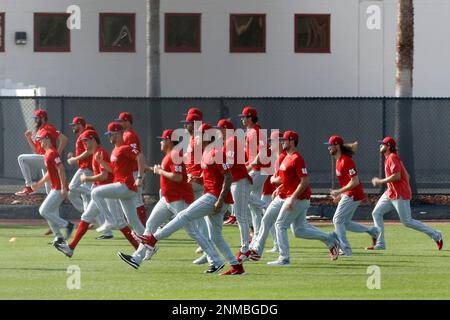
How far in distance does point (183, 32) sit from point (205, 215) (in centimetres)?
2114

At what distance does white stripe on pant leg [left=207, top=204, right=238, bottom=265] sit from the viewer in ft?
58.9

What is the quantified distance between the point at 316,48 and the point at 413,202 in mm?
9164

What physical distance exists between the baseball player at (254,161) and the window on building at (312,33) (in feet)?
54.3

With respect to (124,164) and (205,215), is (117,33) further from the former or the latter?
(205,215)

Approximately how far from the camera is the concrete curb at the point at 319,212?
29109 millimetres

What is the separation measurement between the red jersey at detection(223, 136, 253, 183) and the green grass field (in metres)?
1.31

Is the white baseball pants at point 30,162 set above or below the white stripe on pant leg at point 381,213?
above

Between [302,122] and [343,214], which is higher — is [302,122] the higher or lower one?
the higher one

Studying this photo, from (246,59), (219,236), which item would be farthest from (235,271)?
(246,59)

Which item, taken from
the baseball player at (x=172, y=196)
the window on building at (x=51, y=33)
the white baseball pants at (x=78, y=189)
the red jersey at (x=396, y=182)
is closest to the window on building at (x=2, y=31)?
the window on building at (x=51, y=33)

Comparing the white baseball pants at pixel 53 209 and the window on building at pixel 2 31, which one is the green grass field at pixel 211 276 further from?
the window on building at pixel 2 31

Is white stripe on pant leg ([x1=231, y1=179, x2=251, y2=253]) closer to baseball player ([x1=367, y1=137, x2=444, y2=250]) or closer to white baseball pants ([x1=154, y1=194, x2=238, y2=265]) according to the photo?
white baseball pants ([x1=154, y1=194, x2=238, y2=265])

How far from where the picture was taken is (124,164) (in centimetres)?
2002

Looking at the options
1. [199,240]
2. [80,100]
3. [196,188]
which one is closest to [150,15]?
[80,100]
